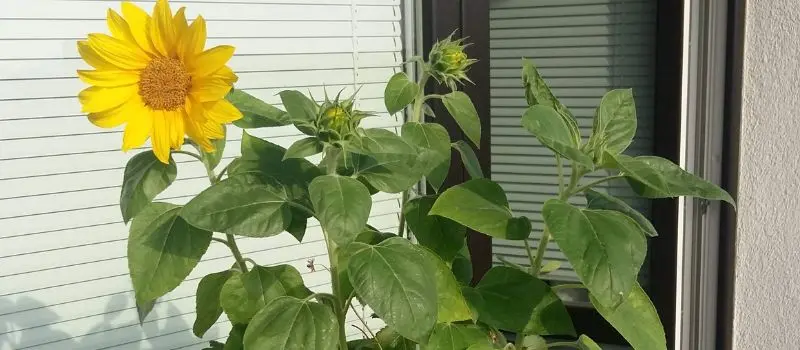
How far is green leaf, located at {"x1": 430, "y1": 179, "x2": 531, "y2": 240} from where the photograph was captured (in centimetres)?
71

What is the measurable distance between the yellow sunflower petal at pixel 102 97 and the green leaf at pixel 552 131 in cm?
30

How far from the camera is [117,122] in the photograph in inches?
23.3

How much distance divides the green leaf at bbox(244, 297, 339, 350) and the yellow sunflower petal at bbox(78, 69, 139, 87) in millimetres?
197

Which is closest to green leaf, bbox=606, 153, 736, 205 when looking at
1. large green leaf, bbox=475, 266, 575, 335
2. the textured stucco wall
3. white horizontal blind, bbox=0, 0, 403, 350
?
large green leaf, bbox=475, 266, 575, 335

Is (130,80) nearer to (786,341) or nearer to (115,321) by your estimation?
(115,321)

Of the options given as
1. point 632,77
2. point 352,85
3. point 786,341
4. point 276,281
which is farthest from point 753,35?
point 276,281

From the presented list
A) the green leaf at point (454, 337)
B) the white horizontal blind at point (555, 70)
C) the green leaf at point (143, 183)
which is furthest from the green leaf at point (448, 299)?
the white horizontal blind at point (555, 70)

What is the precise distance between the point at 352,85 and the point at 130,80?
0.57 meters

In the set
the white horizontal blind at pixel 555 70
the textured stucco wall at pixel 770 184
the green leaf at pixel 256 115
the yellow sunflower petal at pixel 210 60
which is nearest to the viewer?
the yellow sunflower petal at pixel 210 60

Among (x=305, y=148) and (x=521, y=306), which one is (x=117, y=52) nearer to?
(x=305, y=148)

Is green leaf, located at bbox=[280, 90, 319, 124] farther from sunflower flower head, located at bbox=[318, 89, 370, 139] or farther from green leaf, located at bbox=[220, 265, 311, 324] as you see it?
green leaf, located at bbox=[220, 265, 311, 324]

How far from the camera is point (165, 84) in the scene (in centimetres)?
59

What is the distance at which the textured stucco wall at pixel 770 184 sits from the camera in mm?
1413

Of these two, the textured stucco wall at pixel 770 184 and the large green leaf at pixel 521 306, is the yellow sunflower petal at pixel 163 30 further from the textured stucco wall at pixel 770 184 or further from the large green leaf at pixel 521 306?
the textured stucco wall at pixel 770 184
